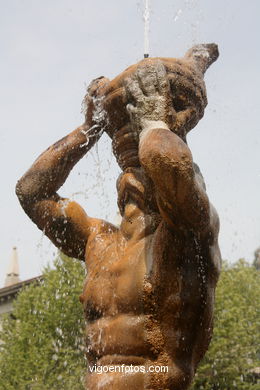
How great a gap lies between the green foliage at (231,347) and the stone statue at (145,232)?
1305cm

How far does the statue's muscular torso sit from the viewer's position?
3281mm

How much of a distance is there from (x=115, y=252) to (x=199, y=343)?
0.77 metres

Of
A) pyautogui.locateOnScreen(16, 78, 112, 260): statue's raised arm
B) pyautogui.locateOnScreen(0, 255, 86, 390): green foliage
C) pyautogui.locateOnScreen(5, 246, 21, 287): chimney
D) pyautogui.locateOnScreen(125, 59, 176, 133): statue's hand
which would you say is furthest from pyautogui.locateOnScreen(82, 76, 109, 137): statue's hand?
pyautogui.locateOnScreen(5, 246, 21, 287): chimney

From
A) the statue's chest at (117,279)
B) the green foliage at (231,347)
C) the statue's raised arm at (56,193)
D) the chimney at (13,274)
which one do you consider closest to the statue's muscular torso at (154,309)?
the statue's chest at (117,279)

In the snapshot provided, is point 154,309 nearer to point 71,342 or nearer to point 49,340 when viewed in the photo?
A: point 49,340

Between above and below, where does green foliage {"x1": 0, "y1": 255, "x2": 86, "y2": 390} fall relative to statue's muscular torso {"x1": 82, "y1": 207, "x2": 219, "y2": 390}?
above

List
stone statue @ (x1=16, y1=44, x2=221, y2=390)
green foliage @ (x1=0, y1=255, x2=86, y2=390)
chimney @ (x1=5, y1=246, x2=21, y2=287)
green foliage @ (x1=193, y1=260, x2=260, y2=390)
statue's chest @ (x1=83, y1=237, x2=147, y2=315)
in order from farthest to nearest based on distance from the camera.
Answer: chimney @ (x1=5, y1=246, x2=21, y2=287) → green foliage @ (x1=0, y1=255, x2=86, y2=390) → green foliage @ (x1=193, y1=260, x2=260, y2=390) → statue's chest @ (x1=83, y1=237, x2=147, y2=315) → stone statue @ (x1=16, y1=44, x2=221, y2=390)

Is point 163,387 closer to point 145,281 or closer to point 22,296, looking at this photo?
point 145,281

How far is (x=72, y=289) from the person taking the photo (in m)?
17.7

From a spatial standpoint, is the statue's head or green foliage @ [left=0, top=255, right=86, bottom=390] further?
green foliage @ [left=0, top=255, right=86, bottom=390]

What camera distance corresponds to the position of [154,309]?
10.9 feet

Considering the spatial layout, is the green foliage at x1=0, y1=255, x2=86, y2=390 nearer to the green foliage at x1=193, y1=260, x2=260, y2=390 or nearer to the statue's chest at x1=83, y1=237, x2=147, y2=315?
the green foliage at x1=193, y1=260, x2=260, y2=390

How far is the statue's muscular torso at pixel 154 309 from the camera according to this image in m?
3.28

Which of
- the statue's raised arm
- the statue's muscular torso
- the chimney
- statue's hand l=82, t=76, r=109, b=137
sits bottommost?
the statue's muscular torso
